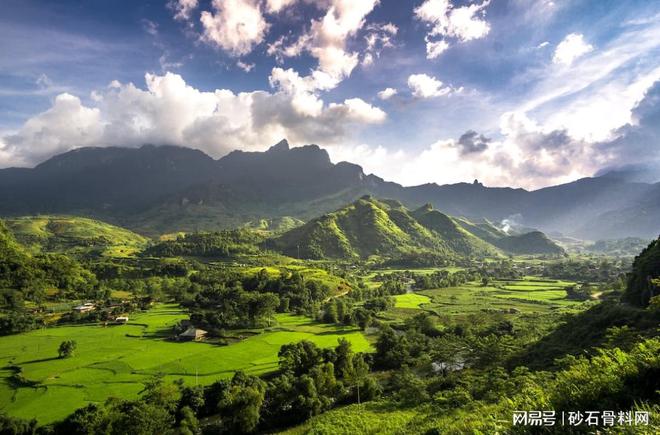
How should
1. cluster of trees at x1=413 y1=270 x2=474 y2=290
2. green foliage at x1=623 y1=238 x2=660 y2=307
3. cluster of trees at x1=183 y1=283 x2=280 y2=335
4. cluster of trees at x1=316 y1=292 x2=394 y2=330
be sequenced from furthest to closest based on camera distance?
cluster of trees at x1=413 y1=270 x2=474 y2=290
cluster of trees at x1=316 y1=292 x2=394 y2=330
cluster of trees at x1=183 y1=283 x2=280 y2=335
green foliage at x1=623 y1=238 x2=660 y2=307

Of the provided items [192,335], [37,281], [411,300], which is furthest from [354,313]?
[37,281]

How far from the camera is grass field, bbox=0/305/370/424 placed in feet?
173

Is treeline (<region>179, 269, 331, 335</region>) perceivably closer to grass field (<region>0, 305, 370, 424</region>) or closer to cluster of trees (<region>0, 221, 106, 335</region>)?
grass field (<region>0, 305, 370, 424</region>)

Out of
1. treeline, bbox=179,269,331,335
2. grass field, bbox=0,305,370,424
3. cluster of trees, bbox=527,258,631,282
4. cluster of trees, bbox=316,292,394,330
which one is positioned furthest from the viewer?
cluster of trees, bbox=527,258,631,282

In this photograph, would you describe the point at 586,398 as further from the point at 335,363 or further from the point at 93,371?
the point at 93,371

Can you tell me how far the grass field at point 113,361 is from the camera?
52.8 metres

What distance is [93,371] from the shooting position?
62.7 metres

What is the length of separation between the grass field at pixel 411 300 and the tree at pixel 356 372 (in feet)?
202

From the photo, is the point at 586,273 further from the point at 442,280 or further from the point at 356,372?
the point at 356,372

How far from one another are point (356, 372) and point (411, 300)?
77524mm

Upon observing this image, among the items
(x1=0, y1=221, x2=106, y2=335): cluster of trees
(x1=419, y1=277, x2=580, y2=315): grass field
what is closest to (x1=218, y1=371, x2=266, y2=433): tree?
(x1=419, y1=277, x2=580, y2=315): grass field

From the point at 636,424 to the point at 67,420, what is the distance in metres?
54.9

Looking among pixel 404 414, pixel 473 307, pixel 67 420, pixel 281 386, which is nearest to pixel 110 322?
pixel 67 420

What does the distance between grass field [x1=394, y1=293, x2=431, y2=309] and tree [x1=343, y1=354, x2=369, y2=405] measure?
2429 inches
